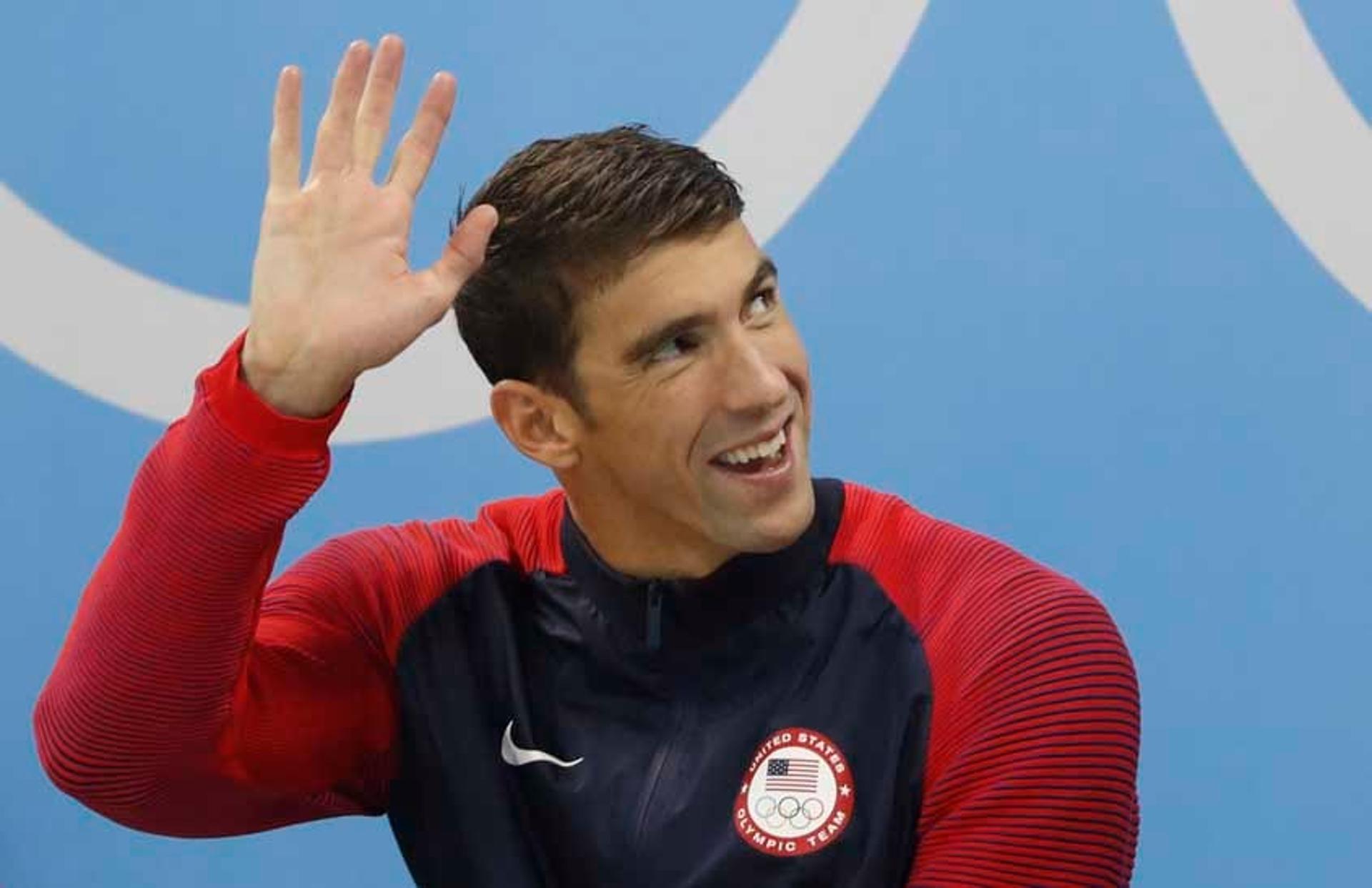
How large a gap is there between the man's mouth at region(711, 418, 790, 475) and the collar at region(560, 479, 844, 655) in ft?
0.17

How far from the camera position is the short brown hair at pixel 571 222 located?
131 cm

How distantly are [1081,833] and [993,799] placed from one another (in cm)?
6

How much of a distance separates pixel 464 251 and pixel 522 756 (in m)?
0.35

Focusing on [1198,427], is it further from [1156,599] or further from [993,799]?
[993,799]

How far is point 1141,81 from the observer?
1.77 metres

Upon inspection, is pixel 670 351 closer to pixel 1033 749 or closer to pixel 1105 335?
pixel 1033 749

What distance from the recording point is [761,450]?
130 cm

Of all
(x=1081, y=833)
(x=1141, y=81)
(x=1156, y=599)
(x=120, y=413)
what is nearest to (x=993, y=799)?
(x=1081, y=833)

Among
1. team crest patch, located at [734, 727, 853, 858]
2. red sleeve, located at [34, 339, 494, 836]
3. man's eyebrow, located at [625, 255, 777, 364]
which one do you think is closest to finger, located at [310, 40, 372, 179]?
red sleeve, located at [34, 339, 494, 836]

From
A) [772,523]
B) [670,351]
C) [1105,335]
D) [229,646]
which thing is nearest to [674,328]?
[670,351]

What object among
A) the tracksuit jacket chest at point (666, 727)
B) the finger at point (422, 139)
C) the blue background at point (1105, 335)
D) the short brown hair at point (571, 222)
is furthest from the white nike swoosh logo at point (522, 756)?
the blue background at point (1105, 335)

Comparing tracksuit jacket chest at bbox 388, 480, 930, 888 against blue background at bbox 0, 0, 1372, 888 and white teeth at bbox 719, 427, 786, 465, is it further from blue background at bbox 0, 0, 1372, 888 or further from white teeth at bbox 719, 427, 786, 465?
blue background at bbox 0, 0, 1372, 888

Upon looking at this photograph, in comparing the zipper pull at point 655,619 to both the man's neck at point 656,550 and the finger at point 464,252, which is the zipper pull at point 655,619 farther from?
the finger at point 464,252

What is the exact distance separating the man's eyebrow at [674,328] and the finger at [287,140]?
10.0 inches
